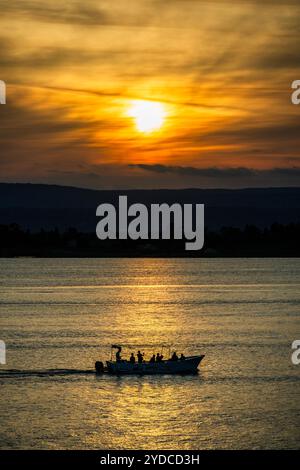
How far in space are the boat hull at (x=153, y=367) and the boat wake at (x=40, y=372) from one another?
8.96ft

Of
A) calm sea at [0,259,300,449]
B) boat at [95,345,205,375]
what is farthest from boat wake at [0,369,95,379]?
boat at [95,345,205,375]

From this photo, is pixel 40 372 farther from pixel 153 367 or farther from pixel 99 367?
pixel 153 367

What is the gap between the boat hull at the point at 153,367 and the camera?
72438 millimetres

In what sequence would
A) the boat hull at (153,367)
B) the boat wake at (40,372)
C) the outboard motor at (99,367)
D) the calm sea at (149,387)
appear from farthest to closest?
the outboard motor at (99,367)
the boat wake at (40,372)
the boat hull at (153,367)
the calm sea at (149,387)

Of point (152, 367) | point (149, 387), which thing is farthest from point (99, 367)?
point (149, 387)

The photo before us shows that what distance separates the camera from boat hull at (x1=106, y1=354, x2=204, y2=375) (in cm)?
7244

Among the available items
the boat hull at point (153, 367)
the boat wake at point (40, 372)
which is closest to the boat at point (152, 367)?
the boat hull at point (153, 367)

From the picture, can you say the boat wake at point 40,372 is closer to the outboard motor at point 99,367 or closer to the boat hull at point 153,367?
the outboard motor at point 99,367

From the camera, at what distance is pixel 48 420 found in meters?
56.5

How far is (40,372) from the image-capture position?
2938 inches

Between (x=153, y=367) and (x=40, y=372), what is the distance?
30.6ft

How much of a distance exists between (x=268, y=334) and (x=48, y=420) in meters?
53.0

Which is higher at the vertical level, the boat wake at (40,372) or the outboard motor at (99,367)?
the outboard motor at (99,367)
